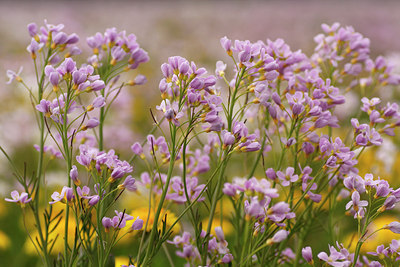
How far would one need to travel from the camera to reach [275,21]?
8359 mm

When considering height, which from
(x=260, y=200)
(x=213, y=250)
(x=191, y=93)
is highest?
(x=191, y=93)

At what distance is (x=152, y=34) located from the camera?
6.81m

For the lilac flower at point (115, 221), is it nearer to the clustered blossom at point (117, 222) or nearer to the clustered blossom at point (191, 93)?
the clustered blossom at point (117, 222)

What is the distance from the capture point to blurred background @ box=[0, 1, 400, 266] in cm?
254

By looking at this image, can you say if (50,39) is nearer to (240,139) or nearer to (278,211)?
(240,139)

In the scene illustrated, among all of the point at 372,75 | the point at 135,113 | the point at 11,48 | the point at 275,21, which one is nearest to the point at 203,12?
the point at 275,21

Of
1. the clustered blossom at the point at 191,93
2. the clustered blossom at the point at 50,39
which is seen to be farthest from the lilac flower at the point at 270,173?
the clustered blossom at the point at 50,39

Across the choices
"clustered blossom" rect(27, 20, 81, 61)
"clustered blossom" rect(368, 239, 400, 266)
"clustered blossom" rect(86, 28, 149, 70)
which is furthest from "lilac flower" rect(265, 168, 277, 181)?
"clustered blossom" rect(27, 20, 81, 61)

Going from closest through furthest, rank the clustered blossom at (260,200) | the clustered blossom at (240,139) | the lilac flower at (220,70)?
1. the clustered blossom at (260,200)
2. the clustered blossom at (240,139)
3. the lilac flower at (220,70)

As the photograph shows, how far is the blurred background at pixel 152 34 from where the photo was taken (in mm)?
2540

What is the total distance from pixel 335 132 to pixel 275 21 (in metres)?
5.29

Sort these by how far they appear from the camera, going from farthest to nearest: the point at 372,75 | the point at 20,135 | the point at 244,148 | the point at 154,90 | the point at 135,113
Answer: the point at 154,90
the point at 135,113
the point at 20,135
the point at 372,75
the point at 244,148

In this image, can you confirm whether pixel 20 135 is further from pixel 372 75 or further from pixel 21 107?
pixel 372 75

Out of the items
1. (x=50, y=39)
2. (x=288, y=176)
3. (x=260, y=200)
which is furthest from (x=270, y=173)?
(x=50, y=39)
